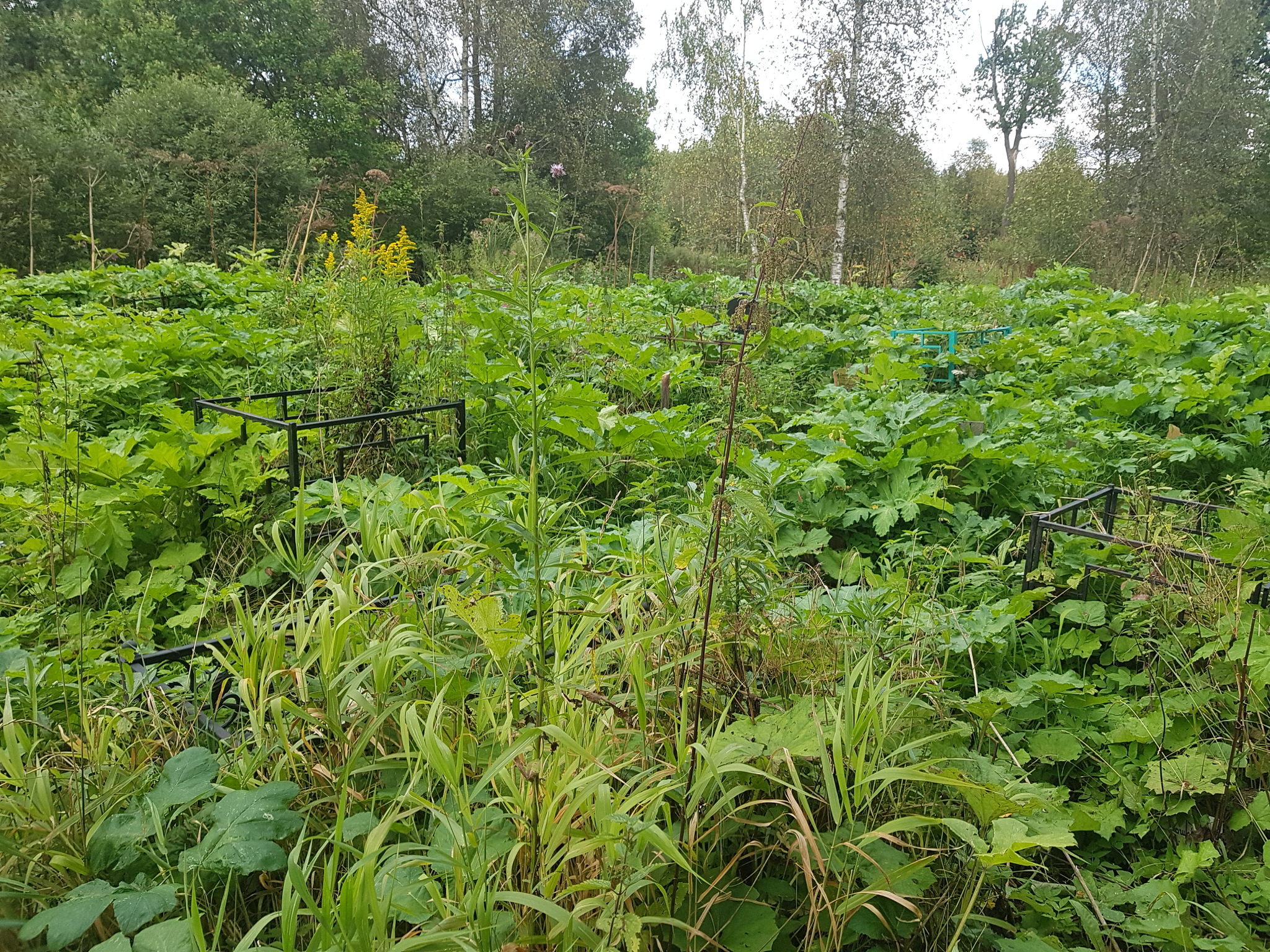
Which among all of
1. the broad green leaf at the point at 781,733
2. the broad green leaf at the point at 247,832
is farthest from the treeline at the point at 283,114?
the broad green leaf at the point at 781,733

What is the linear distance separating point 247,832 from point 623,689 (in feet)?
2.78

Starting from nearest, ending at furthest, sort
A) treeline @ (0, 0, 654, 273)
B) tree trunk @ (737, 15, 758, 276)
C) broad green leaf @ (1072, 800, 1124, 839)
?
broad green leaf @ (1072, 800, 1124, 839) → treeline @ (0, 0, 654, 273) → tree trunk @ (737, 15, 758, 276)

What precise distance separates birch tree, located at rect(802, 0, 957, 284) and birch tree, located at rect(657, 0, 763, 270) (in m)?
1.92

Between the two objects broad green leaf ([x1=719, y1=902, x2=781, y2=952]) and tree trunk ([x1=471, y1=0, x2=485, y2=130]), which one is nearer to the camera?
broad green leaf ([x1=719, y1=902, x2=781, y2=952])

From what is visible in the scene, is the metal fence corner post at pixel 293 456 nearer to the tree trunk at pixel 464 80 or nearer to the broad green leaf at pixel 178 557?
the broad green leaf at pixel 178 557

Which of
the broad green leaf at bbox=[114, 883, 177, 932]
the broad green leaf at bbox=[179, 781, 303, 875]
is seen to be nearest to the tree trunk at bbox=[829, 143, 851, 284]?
the broad green leaf at bbox=[179, 781, 303, 875]

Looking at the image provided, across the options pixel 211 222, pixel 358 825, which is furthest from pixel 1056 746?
pixel 211 222

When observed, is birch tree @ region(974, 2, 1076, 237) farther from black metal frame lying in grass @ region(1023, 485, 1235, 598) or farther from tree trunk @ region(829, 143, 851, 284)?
black metal frame lying in grass @ region(1023, 485, 1235, 598)

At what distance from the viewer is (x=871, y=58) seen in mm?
19109

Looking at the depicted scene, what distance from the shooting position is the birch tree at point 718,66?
2031 cm

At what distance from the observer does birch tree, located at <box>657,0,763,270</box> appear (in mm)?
20312

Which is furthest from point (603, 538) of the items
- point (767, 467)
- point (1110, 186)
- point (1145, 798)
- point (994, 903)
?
point (1110, 186)

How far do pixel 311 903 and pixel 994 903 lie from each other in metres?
1.26

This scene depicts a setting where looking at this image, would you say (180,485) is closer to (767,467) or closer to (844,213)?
(767,467)
